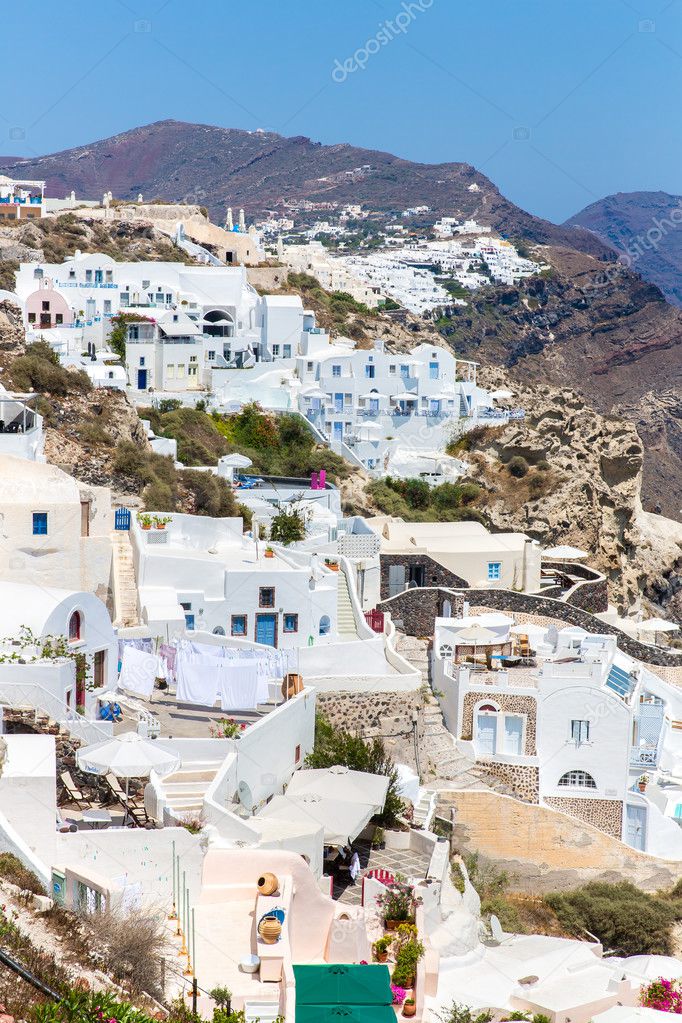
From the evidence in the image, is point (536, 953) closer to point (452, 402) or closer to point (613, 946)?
point (613, 946)

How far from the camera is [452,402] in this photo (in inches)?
1699

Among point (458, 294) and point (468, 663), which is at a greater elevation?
point (458, 294)

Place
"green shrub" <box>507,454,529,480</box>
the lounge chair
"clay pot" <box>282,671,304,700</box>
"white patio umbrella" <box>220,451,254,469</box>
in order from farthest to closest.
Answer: "green shrub" <box>507,454,529,480</box>, "white patio umbrella" <box>220,451,254,469</box>, "clay pot" <box>282,671,304,700</box>, the lounge chair

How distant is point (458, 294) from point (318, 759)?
312 ft

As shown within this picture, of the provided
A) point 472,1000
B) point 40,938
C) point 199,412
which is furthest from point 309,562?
point 199,412

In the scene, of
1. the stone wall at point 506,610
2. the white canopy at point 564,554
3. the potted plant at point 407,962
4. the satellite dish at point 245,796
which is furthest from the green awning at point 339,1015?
the white canopy at point 564,554

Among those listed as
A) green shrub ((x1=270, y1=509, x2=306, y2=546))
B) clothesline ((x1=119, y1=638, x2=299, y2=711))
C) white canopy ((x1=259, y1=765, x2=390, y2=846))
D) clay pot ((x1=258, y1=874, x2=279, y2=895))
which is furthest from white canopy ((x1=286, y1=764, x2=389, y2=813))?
green shrub ((x1=270, y1=509, x2=306, y2=546))

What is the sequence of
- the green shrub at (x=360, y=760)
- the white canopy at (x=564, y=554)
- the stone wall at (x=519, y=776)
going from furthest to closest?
the white canopy at (x=564, y=554), the stone wall at (x=519, y=776), the green shrub at (x=360, y=760)

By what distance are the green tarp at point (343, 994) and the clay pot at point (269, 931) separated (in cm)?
40

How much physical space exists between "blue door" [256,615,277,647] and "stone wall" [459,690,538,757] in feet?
10.8

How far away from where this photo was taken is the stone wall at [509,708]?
22.2 metres

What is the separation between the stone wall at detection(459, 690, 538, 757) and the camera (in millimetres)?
22156

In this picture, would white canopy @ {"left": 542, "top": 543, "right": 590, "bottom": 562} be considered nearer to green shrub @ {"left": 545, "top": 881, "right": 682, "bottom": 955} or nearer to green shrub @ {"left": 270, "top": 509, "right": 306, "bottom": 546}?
green shrub @ {"left": 270, "top": 509, "right": 306, "bottom": 546}

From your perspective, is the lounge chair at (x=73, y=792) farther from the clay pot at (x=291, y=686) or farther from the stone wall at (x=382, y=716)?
the stone wall at (x=382, y=716)
